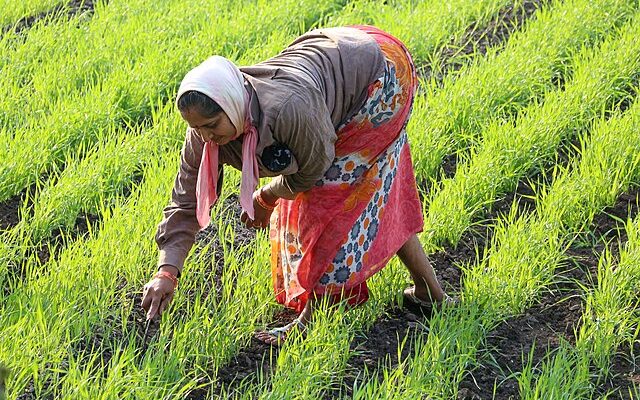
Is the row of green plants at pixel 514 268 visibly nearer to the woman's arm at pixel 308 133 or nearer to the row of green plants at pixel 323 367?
the row of green plants at pixel 323 367

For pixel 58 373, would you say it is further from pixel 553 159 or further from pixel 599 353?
pixel 553 159

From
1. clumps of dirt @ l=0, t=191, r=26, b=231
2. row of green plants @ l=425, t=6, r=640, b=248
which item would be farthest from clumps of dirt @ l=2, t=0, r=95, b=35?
row of green plants @ l=425, t=6, r=640, b=248

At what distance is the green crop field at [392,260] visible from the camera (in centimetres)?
333

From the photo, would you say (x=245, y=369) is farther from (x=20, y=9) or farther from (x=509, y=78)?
(x=20, y=9)

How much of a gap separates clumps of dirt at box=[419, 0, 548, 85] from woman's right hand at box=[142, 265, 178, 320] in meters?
2.32

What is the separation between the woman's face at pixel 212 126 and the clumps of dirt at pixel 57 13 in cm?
305

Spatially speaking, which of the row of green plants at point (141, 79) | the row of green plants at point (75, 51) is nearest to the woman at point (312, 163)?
the row of green plants at point (141, 79)

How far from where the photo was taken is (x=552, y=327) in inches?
147

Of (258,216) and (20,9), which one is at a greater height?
(258,216)

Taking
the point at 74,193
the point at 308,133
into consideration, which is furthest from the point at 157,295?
the point at 74,193

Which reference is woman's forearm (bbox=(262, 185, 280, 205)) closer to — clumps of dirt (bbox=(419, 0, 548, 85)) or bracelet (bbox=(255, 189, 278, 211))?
bracelet (bbox=(255, 189, 278, 211))

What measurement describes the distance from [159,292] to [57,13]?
3.19 metres

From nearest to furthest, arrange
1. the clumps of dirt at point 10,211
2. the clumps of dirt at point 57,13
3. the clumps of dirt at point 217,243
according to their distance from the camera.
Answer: the clumps of dirt at point 217,243
the clumps of dirt at point 10,211
the clumps of dirt at point 57,13

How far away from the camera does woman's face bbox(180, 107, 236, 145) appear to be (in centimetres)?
285
